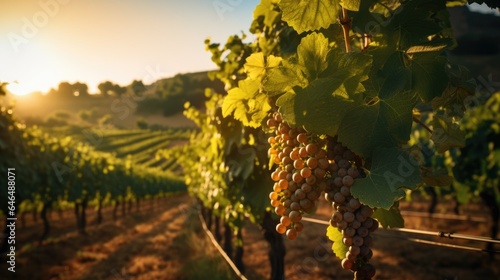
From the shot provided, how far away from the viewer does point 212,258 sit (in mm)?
9492

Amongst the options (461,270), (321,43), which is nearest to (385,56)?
(321,43)

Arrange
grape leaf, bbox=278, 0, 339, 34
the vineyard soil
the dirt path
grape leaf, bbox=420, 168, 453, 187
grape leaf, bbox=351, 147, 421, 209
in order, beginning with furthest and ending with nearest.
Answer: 1. the dirt path
2. the vineyard soil
3. grape leaf, bbox=420, 168, 453, 187
4. grape leaf, bbox=278, 0, 339, 34
5. grape leaf, bbox=351, 147, 421, 209

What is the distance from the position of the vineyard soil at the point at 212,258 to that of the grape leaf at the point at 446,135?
17.9 ft

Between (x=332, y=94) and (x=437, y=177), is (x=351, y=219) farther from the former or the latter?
(x=437, y=177)

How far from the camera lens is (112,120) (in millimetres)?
112000

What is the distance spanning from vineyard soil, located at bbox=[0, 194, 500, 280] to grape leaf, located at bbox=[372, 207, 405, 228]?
17.3ft

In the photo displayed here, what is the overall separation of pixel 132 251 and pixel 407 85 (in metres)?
13.0

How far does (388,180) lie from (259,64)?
2.80 ft

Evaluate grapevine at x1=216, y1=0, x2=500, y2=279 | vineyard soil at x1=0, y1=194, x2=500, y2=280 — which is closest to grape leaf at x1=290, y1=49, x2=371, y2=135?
grapevine at x1=216, y1=0, x2=500, y2=279

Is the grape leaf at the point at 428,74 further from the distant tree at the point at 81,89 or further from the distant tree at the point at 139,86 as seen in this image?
the distant tree at the point at 81,89

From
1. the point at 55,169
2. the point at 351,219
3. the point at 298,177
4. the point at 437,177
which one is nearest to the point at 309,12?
the point at 298,177

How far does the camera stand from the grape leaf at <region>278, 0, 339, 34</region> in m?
1.48

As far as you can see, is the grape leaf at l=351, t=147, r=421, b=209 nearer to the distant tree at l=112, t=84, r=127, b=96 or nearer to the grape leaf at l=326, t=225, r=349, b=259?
the grape leaf at l=326, t=225, r=349, b=259

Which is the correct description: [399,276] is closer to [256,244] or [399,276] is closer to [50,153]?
[256,244]
